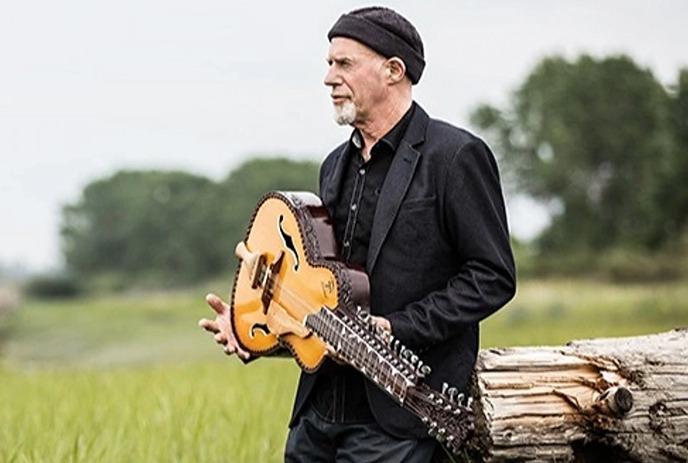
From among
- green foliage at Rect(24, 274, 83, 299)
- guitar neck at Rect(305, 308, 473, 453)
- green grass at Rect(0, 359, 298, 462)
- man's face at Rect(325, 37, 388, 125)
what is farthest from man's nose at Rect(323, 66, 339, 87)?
green foliage at Rect(24, 274, 83, 299)

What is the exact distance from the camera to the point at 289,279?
423 cm

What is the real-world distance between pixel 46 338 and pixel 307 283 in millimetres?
29919

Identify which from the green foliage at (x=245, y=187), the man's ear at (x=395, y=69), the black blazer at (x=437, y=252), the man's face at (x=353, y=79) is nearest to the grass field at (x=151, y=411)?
the black blazer at (x=437, y=252)

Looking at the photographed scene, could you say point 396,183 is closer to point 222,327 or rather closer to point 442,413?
point 442,413

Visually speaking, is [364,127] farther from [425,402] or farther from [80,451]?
[80,451]

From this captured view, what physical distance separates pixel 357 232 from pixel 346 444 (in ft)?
2.48

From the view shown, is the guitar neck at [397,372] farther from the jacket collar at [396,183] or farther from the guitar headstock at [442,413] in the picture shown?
the jacket collar at [396,183]

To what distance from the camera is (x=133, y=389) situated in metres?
9.93

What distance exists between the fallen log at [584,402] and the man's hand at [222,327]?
0.91 metres

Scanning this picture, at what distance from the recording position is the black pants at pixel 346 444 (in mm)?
4125

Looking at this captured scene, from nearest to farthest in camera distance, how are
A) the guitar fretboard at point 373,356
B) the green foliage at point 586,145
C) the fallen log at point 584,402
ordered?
1. the guitar fretboard at point 373,356
2. the fallen log at point 584,402
3. the green foliage at point 586,145

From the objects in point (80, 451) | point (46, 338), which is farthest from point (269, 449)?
point (46, 338)

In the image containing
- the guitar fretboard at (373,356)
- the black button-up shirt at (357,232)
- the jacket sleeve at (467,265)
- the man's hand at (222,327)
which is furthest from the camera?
the man's hand at (222,327)

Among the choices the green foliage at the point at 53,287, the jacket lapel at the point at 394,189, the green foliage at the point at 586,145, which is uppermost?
the jacket lapel at the point at 394,189
